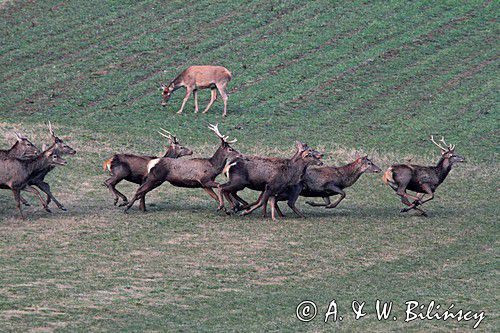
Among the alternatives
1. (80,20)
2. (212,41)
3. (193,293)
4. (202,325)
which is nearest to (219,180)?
(193,293)

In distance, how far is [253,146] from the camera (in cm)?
2795

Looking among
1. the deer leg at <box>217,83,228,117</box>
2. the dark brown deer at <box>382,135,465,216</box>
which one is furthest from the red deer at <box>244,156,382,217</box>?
the deer leg at <box>217,83,228,117</box>

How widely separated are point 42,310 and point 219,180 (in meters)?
11.4

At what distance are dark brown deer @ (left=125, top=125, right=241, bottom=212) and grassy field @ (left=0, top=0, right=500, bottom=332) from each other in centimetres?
58

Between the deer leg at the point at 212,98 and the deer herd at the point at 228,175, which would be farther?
the deer leg at the point at 212,98

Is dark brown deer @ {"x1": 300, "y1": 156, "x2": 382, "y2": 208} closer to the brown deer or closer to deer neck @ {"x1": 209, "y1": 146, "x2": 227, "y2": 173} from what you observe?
deer neck @ {"x1": 209, "y1": 146, "x2": 227, "y2": 173}

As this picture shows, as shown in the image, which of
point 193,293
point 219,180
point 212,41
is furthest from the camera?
point 212,41

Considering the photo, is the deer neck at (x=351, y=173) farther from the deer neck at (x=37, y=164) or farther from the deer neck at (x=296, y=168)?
the deer neck at (x=37, y=164)

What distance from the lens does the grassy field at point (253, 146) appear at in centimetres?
1487

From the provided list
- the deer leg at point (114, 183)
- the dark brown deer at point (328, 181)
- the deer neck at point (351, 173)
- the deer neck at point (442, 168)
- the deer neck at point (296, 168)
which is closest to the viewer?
the deer neck at point (296, 168)

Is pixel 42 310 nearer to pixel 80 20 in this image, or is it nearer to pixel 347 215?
pixel 347 215

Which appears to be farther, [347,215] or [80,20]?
[80,20]

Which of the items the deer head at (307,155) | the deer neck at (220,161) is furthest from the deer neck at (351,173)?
the deer neck at (220,161)

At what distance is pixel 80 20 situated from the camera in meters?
41.5
